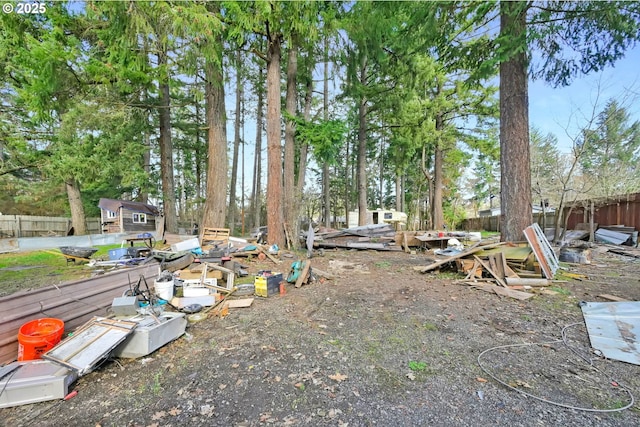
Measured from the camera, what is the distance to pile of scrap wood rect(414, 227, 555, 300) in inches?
190

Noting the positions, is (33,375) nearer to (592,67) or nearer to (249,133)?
(592,67)

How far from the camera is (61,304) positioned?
3.22 metres

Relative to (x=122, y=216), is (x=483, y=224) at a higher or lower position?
lower

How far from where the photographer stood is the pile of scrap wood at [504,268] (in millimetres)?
4832

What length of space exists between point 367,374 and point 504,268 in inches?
165

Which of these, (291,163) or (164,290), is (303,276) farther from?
(291,163)

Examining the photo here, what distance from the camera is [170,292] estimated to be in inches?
167

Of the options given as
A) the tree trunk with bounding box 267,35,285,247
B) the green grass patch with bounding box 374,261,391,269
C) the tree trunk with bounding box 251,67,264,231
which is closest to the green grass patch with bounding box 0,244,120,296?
the tree trunk with bounding box 267,35,285,247

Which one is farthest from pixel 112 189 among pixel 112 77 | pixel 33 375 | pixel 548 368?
pixel 548 368

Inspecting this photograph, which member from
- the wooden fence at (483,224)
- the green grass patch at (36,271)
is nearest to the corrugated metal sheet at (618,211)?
the wooden fence at (483,224)

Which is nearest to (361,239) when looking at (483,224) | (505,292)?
A: (505,292)

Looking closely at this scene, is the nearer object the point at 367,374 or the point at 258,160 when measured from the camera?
the point at 367,374

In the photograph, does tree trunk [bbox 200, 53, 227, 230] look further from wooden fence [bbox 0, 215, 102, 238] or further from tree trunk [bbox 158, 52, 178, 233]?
wooden fence [bbox 0, 215, 102, 238]

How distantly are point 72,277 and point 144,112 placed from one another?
7579mm
